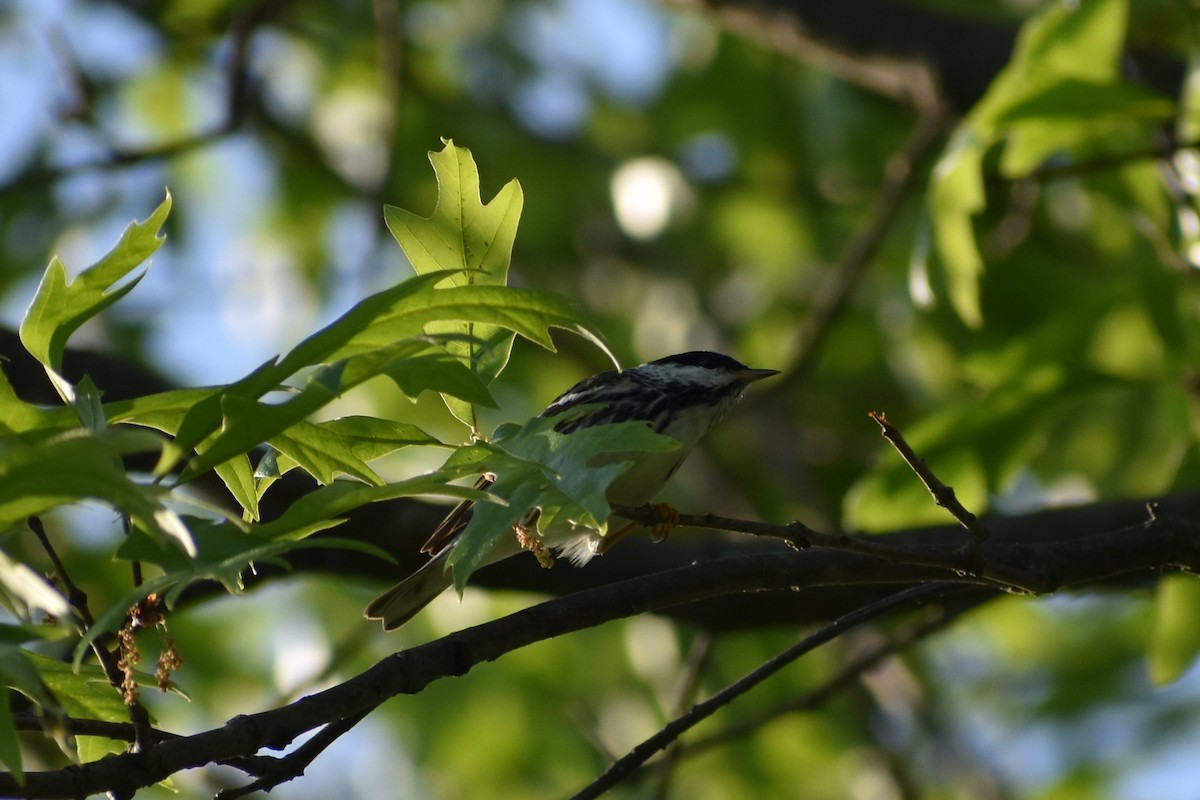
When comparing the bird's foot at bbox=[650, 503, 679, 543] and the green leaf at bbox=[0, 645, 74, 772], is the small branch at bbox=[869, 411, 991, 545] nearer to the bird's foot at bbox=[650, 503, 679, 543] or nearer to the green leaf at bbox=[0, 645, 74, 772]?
the bird's foot at bbox=[650, 503, 679, 543]

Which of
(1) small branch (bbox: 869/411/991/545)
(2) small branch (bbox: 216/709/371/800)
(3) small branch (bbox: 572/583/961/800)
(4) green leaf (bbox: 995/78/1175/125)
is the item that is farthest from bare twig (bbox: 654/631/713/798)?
(2) small branch (bbox: 216/709/371/800)

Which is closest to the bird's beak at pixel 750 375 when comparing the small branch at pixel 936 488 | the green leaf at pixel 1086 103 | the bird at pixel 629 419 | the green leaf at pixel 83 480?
the bird at pixel 629 419

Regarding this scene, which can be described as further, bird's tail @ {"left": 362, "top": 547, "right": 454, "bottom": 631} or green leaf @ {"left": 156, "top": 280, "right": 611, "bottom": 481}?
bird's tail @ {"left": 362, "top": 547, "right": 454, "bottom": 631}

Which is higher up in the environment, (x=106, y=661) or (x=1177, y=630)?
(x=1177, y=630)

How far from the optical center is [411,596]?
3814 mm

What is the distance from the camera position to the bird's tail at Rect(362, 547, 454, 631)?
3.78m

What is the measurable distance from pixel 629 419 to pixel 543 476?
7.48 feet

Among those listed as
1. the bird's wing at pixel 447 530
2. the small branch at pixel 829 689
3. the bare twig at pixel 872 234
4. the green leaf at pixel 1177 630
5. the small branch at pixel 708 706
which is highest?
the bare twig at pixel 872 234

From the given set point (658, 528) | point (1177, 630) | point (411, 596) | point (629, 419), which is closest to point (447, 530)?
point (411, 596)

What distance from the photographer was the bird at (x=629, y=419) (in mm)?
3514

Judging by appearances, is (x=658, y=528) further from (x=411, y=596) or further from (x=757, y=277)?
(x=757, y=277)

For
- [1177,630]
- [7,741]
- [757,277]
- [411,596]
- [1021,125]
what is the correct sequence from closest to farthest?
[7,741], [1177,630], [1021,125], [411,596], [757,277]

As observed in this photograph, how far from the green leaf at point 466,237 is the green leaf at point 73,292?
1.39 feet

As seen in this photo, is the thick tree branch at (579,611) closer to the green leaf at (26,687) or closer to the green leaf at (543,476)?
the green leaf at (26,687)
